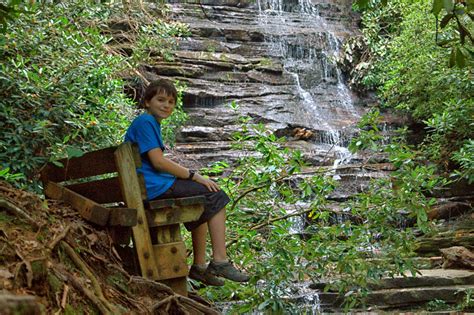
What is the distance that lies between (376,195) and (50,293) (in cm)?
397

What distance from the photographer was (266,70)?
1841 cm

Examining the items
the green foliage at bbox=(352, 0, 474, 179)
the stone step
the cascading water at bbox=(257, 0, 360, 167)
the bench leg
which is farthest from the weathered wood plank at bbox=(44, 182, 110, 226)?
the cascading water at bbox=(257, 0, 360, 167)

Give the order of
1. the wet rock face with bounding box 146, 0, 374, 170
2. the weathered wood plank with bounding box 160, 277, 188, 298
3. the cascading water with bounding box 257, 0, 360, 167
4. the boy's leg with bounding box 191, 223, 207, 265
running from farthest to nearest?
the cascading water with bounding box 257, 0, 360, 167 → the wet rock face with bounding box 146, 0, 374, 170 → the boy's leg with bounding box 191, 223, 207, 265 → the weathered wood plank with bounding box 160, 277, 188, 298

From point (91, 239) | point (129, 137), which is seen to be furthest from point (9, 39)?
point (91, 239)

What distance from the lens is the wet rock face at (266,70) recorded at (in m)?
16.1

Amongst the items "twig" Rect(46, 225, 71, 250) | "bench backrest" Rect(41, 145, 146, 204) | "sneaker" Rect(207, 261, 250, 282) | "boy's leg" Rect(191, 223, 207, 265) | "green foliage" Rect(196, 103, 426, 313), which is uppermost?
"bench backrest" Rect(41, 145, 146, 204)

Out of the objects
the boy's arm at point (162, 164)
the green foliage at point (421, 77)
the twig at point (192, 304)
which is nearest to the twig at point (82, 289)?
the twig at point (192, 304)

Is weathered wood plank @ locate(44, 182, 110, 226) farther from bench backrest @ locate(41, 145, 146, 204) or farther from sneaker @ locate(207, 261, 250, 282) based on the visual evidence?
sneaker @ locate(207, 261, 250, 282)

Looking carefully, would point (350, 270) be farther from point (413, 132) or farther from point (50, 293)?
point (413, 132)

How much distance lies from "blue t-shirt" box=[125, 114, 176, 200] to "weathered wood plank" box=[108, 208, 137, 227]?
0.43 m

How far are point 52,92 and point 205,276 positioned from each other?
338 centimetres

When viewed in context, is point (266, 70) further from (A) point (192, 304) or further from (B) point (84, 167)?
(A) point (192, 304)

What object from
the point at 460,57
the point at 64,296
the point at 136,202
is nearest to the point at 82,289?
the point at 64,296

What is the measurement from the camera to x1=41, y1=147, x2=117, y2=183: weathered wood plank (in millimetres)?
3945
